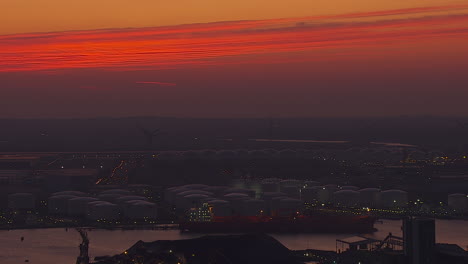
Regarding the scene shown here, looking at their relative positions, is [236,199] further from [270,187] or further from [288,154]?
[288,154]

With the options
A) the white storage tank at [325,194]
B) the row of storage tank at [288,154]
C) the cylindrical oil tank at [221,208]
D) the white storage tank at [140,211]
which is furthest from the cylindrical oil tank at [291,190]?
the row of storage tank at [288,154]

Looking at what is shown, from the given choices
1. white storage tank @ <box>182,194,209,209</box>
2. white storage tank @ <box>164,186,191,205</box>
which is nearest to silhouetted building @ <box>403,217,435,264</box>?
white storage tank @ <box>182,194,209,209</box>

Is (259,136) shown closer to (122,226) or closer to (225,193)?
(225,193)

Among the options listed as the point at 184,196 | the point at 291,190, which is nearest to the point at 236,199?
the point at 184,196

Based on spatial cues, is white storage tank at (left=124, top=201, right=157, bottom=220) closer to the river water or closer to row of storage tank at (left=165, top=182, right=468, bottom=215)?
row of storage tank at (left=165, top=182, right=468, bottom=215)

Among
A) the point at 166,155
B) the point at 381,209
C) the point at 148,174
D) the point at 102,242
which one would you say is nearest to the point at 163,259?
the point at 102,242

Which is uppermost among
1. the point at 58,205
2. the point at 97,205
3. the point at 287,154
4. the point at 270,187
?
the point at 287,154
